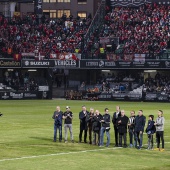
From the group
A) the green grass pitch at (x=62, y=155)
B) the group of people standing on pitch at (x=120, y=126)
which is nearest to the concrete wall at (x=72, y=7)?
the green grass pitch at (x=62, y=155)

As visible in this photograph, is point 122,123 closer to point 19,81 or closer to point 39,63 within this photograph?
point 39,63

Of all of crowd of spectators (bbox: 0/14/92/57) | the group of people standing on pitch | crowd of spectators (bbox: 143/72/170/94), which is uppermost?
crowd of spectators (bbox: 0/14/92/57)

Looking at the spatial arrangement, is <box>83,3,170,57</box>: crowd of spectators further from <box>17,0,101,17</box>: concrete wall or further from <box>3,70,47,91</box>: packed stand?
<box>3,70,47,91</box>: packed stand


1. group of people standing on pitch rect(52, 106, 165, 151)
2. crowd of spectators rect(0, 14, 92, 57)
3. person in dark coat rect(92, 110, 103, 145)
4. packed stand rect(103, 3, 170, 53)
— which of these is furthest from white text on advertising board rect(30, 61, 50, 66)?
person in dark coat rect(92, 110, 103, 145)

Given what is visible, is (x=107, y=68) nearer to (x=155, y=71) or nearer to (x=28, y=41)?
(x=155, y=71)

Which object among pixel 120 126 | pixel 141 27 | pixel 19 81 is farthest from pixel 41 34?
pixel 120 126

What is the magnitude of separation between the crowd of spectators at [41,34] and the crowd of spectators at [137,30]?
2.76 meters

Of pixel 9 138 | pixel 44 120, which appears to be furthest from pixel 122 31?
pixel 9 138

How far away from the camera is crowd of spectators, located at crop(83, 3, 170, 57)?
88000mm

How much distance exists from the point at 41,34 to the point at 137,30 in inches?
528

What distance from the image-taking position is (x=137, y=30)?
91188 millimetres

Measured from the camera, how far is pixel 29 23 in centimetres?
9675

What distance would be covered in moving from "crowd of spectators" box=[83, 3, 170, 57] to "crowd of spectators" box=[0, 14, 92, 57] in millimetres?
2757


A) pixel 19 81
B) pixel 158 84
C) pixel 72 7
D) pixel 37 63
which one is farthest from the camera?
pixel 72 7
